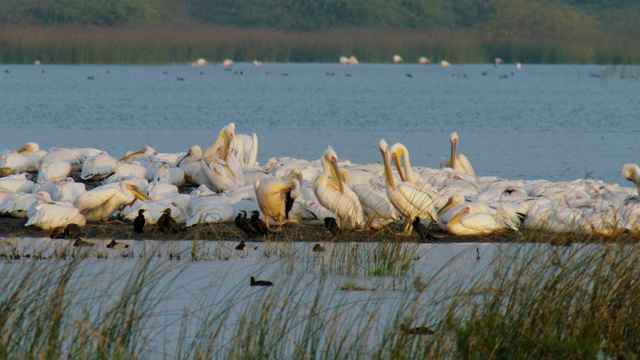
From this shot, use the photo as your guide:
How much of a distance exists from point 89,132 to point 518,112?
35.6ft

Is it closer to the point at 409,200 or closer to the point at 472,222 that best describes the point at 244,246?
the point at 409,200

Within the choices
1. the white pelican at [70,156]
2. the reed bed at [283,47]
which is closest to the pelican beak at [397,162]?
the white pelican at [70,156]

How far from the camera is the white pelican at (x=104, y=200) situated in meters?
8.44

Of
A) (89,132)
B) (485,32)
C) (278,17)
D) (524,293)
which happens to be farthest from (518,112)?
(278,17)

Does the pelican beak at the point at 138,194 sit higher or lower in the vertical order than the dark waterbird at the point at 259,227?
lower

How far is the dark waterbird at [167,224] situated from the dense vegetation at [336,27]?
31.3 metres

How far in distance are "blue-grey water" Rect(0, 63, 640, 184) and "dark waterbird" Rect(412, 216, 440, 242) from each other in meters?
6.28

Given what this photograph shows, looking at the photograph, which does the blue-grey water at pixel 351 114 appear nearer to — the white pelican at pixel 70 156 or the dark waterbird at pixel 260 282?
the white pelican at pixel 70 156

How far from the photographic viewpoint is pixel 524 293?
477cm

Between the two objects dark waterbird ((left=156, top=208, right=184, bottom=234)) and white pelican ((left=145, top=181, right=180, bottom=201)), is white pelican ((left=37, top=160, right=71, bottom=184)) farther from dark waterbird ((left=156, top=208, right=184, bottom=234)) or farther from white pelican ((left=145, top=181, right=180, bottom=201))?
dark waterbird ((left=156, top=208, right=184, bottom=234))

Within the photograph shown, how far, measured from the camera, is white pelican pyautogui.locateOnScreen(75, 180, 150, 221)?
8438 millimetres

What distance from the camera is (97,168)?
11.1m

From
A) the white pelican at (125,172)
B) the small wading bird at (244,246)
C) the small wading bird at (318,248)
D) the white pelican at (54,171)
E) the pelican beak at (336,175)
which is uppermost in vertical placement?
the pelican beak at (336,175)

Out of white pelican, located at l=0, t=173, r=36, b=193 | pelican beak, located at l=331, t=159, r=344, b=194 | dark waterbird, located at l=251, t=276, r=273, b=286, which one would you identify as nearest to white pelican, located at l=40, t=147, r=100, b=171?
white pelican, located at l=0, t=173, r=36, b=193
